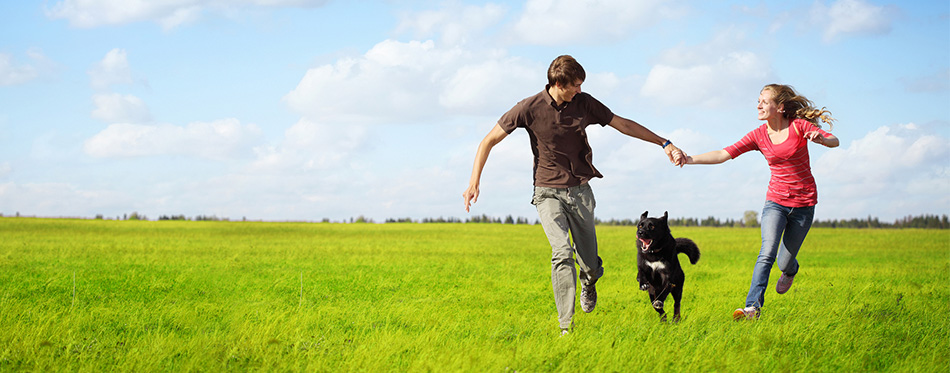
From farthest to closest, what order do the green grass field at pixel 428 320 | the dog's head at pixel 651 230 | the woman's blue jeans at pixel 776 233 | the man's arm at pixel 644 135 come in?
the woman's blue jeans at pixel 776 233 → the man's arm at pixel 644 135 → the dog's head at pixel 651 230 → the green grass field at pixel 428 320

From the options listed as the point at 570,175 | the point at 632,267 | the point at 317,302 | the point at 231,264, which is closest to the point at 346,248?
the point at 231,264

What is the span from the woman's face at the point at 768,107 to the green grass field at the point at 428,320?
2.35m

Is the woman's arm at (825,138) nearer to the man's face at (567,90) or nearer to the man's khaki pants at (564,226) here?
the man's khaki pants at (564,226)

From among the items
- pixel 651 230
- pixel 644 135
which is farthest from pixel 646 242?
pixel 644 135

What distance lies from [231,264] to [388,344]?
12081mm

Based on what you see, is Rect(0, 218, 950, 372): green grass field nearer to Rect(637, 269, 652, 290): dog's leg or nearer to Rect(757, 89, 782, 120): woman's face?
Rect(637, 269, 652, 290): dog's leg

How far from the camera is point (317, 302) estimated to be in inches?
408

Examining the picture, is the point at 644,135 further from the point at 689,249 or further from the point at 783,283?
the point at 783,283

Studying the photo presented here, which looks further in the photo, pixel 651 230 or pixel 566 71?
pixel 651 230

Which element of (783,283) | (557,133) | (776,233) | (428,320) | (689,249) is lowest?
(428,320)

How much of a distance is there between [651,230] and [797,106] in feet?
7.55

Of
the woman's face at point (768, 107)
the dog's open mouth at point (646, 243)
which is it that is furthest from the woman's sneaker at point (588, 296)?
the woman's face at point (768, 107)

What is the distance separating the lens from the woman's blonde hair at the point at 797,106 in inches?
299

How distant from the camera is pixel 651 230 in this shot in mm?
7199
